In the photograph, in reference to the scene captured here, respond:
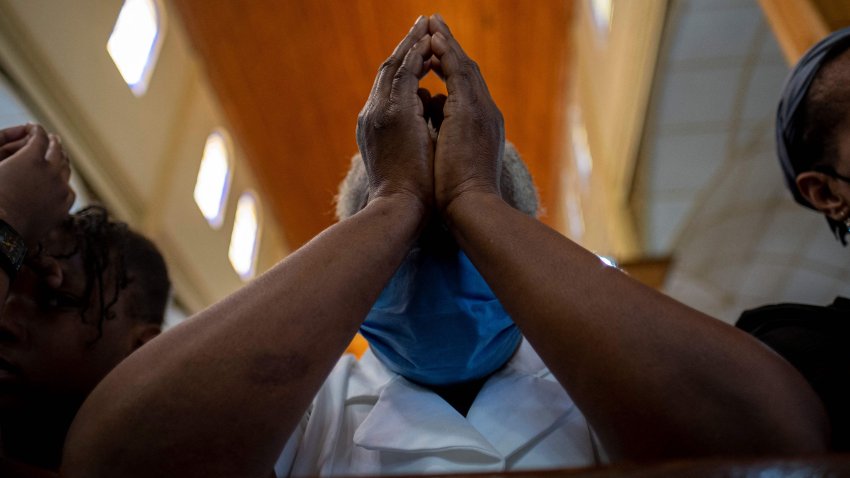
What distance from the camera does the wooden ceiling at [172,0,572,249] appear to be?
5.51m

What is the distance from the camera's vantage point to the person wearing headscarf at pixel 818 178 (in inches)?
47.0

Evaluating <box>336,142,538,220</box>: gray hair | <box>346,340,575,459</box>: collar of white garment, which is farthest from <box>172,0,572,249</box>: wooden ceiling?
<box>346,340,575,459</box>: collar of white garment

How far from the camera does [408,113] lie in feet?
4.77

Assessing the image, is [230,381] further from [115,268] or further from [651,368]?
[115,268]

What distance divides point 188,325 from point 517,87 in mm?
5407

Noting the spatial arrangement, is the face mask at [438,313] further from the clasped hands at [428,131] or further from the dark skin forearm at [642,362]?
the dark skin forearm at [642,362]

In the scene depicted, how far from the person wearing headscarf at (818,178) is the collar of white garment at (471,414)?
46cm

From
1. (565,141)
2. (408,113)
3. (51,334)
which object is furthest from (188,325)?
(565,141)

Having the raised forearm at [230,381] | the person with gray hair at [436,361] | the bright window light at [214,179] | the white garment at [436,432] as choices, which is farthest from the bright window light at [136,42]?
the raised forearm at [230,381]

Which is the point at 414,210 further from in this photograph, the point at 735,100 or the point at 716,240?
the point at 716,240

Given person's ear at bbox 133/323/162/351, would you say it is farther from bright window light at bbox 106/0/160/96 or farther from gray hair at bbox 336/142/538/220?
bright window light at bbox 106/0/160/96

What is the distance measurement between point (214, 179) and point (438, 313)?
5.54 meters

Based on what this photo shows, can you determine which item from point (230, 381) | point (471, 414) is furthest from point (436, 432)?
point (230, 381)

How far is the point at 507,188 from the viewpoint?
158cm
